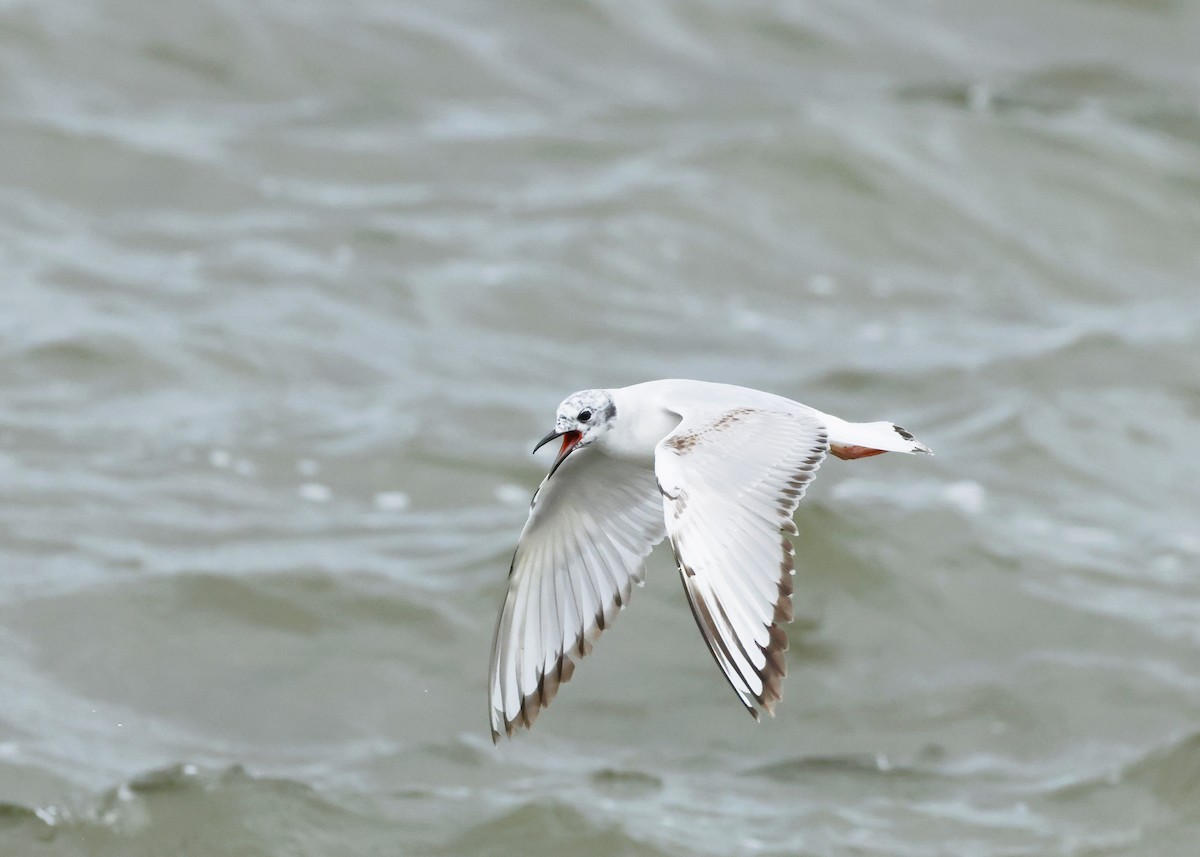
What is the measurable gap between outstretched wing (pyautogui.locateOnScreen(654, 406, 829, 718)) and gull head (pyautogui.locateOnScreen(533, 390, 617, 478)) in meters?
0.24

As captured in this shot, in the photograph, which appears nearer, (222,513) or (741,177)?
(222,513)

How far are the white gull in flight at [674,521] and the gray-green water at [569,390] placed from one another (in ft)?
4.55

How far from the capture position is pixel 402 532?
8.58 m

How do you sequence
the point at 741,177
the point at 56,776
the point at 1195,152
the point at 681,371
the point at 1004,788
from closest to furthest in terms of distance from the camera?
the point at 56,776 → the point at 1004,788 → the point at 681,371 → the point at 741,177 → the point at 1195,152

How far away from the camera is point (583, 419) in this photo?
480cm

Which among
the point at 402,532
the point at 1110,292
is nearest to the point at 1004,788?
the point at 402,532

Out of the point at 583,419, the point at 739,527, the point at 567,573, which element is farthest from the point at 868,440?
the point at 567,573

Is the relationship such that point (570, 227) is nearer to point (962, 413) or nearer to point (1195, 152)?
point (962, 413)

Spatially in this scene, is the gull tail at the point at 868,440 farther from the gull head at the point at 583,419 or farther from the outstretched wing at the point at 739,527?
the gull head at the point at 583,419

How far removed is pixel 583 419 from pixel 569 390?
201 inches

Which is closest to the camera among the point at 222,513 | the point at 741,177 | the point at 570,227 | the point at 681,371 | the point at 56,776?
the point at 56,776

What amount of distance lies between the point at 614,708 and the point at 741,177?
6.00 m

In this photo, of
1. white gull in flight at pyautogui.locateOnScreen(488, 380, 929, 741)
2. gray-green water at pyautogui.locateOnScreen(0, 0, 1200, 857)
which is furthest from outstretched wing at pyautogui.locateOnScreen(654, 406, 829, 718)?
gray-green water at pyautogui.locateOnScreen(0, 0, 1200, 857)

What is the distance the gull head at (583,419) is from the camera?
4.78 m
